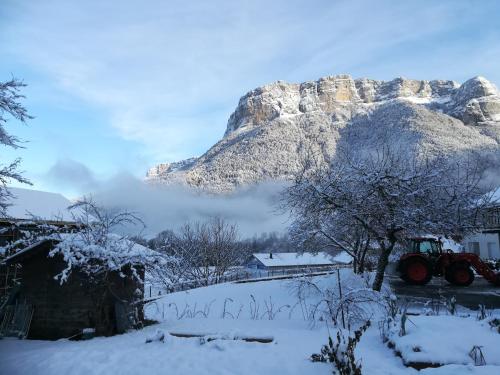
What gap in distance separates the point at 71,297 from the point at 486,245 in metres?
35.8

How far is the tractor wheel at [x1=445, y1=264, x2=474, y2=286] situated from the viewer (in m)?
17.2

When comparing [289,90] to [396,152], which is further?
[289,90]

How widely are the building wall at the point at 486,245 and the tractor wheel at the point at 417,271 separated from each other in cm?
→ 1870

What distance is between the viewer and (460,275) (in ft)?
57.1

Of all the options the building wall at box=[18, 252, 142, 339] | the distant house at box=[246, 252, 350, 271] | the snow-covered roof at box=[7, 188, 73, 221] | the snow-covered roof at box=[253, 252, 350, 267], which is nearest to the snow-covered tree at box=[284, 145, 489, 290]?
the building wall at box=[18, 252, 142, 339]

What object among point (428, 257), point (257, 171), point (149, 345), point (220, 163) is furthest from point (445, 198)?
point (220, 163)

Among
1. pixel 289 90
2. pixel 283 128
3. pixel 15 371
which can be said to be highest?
pixel 289 90

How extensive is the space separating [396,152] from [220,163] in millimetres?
109889

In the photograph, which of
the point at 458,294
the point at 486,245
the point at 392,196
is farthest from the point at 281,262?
the point at 392,196

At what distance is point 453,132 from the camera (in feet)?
368

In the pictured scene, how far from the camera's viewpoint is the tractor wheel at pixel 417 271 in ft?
58.0

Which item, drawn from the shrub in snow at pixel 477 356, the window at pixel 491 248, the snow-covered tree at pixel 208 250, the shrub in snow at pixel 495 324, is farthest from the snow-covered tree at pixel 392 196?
the window at pixel 491 248

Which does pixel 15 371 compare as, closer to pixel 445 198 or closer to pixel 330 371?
pixel 330 371

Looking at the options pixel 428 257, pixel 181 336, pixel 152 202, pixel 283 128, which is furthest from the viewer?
pixel 283 128
